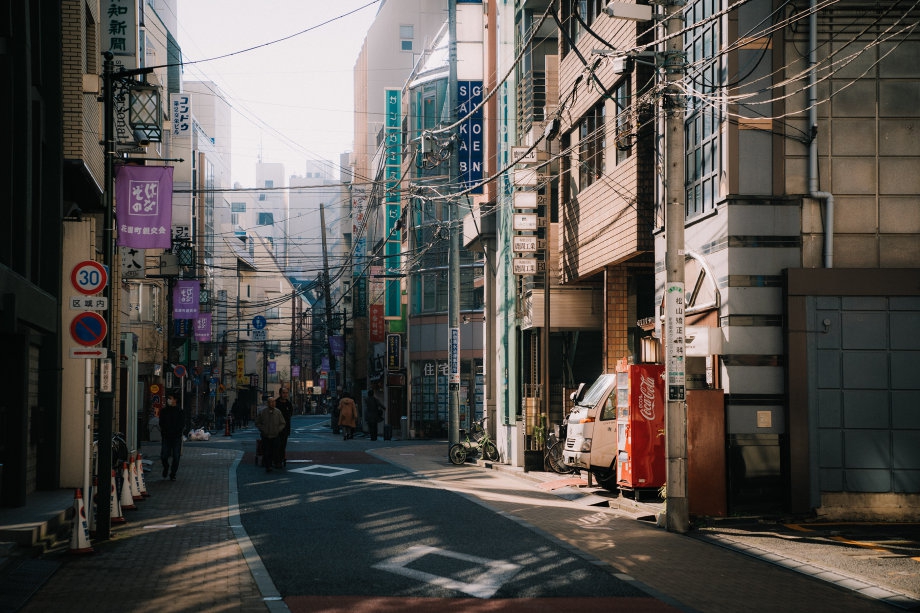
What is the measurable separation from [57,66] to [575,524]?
480 inches

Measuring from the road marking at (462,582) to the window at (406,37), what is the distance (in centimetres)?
6875

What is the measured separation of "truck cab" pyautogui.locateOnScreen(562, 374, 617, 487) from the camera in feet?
66.8

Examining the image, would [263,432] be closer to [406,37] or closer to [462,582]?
[462,582]

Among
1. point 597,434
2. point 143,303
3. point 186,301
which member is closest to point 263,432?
point 597,434

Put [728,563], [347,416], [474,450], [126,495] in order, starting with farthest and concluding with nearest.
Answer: [347,416] → [474,450] → [126,495] → [728,563]

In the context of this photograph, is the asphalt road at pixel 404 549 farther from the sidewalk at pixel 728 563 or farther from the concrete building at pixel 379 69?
the concrete building at pixel 379 69

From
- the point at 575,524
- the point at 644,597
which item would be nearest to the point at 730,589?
the point at 644,597

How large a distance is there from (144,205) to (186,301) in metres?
24.0

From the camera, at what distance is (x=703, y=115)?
1762 centimetres

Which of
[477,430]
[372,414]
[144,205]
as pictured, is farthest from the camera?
[372,414]

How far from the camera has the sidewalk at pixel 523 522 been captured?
9484 millimetres

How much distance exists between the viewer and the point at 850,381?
53.1 feet

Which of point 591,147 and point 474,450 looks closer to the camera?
point 591,147

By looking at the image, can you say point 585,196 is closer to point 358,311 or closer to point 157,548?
point 157,548
